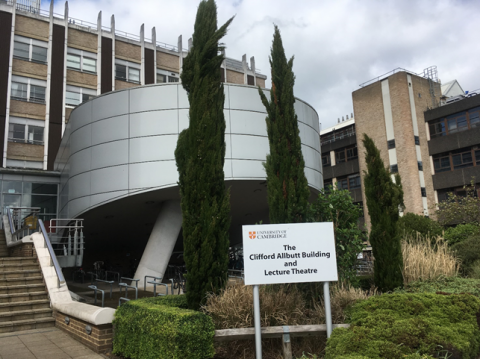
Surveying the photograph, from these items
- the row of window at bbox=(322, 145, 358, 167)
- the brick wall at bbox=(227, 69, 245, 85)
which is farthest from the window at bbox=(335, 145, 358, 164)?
the brick wall at bbox=(227, 69, 245, 85)

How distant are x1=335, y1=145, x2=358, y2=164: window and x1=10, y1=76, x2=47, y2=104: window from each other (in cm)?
3233

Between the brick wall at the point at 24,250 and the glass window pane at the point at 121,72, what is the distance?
21974 mm

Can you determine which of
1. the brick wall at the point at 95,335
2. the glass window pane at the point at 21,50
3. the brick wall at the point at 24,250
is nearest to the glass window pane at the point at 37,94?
the glass window pane at the point at 21,50

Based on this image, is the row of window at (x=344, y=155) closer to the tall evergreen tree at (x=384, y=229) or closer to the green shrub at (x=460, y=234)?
the green shrub at (x=460, y=234)

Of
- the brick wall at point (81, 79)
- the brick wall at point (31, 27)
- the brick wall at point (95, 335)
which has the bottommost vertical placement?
the brick wall at point (95, 335)

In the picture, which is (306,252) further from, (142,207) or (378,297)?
(142,207)

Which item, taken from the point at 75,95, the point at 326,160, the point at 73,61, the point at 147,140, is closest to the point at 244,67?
the point at 73,61

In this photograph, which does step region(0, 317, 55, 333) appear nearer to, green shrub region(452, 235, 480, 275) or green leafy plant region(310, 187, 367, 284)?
green leafy plant region(310, 187, 367, 284)

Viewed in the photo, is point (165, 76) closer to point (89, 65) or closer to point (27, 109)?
point (89, 65)

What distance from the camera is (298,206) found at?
8570 mm

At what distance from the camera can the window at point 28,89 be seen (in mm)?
29891

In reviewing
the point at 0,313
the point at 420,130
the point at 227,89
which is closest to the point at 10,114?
the point at 227,89

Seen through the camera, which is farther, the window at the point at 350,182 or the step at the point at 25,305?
the window at the point at 350,182

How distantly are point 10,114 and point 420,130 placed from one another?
117ft
